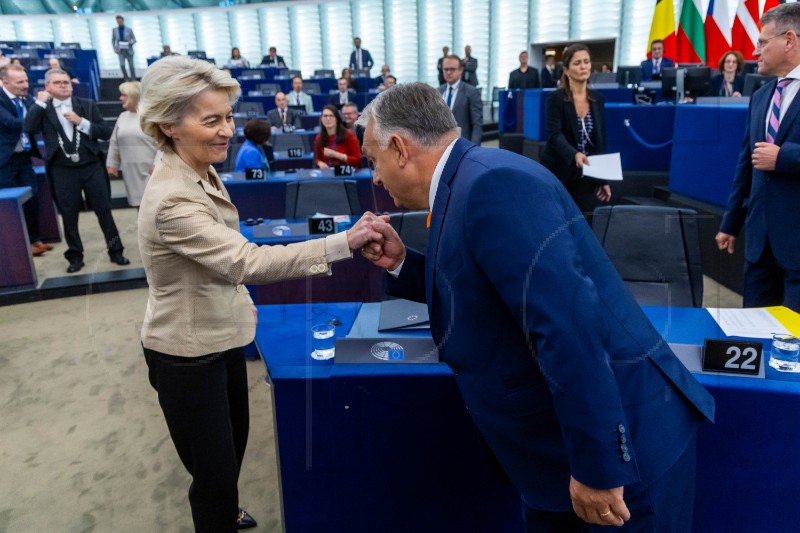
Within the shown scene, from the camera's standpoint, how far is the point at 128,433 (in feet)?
8.68

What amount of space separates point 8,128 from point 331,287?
121 inches

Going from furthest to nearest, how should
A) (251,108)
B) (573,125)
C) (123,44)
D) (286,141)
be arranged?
1. (123,44)
2. (251,108)
3. (286,141)
4. (573,125)

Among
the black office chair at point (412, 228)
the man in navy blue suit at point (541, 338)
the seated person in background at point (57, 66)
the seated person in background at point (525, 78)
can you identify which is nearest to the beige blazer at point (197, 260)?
the man in navy blue suit at point (541, 338)

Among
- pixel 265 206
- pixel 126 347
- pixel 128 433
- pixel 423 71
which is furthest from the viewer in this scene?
pixel 423 71

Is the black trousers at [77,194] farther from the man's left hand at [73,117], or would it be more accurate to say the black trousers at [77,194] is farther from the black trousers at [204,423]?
the black trousers at [204,423]

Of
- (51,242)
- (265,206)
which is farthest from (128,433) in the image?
(51,242)

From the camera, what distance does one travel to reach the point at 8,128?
15.0 ft

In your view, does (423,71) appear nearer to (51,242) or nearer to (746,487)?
(51,242)

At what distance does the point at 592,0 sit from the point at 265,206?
439 inches

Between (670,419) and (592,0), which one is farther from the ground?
(592,0)

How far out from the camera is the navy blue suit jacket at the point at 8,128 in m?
4.54

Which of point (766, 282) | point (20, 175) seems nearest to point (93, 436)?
point (766, 282)

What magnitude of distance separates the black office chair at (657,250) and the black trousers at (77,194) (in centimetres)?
393

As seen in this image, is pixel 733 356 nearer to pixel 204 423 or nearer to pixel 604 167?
pixel 204 423
